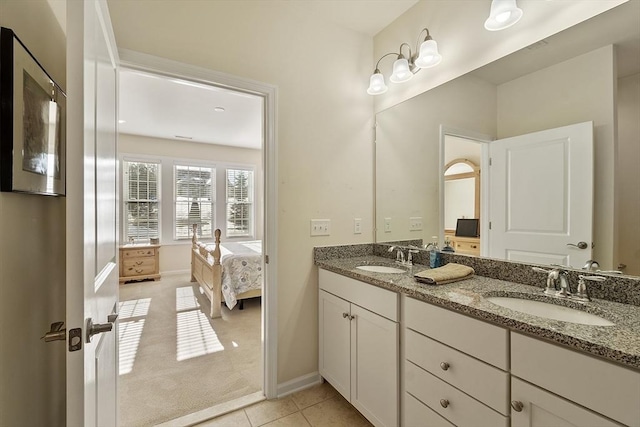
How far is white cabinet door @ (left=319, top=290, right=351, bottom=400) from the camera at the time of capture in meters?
1.80

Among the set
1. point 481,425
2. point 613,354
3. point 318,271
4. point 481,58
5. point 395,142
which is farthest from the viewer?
point 395,142

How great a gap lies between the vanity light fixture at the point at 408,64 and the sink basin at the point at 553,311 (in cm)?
147

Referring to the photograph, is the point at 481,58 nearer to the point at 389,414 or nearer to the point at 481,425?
the point at 481,425

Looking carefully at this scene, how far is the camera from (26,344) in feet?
2.98

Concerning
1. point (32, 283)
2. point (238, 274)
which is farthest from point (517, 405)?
point (238, 274)

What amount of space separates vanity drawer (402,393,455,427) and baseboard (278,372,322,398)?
85 cm

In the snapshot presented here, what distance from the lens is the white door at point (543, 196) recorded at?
1289mm

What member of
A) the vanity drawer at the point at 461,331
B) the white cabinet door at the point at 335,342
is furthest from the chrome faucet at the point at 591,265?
the white cabinet door at the point at 335,342

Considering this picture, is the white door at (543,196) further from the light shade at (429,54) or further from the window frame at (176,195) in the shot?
the window frame at (176,195)

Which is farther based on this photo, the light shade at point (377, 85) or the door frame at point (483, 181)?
the light shade at point (377, 85)

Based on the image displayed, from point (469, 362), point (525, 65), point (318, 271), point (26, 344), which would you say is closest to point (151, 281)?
point (318, 271)

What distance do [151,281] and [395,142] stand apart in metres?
5.04

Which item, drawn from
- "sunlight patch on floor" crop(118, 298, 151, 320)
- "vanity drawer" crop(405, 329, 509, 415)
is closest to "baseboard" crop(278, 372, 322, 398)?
"vanity drawer" crop(405, 329, 509, 415)

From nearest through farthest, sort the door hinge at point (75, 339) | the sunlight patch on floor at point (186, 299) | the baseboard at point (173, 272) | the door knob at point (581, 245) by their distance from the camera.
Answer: the door hinge at point (75, 339), the door knob at point (581, 245), the sunlight patch on floor at point (186, 299), the baseboard at point (173, 272)
